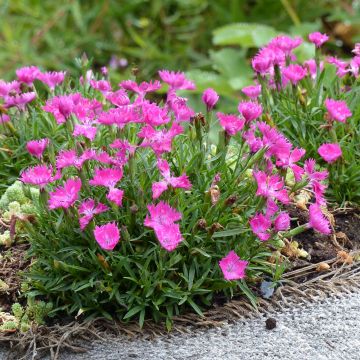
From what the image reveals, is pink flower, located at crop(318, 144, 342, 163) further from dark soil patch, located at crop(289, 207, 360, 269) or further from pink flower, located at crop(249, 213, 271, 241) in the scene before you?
pink flower, located at crop(249, 213, 271, 241)

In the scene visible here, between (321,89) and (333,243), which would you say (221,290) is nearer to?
(333,243)

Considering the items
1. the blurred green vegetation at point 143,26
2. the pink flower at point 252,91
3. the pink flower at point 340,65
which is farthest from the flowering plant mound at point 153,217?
the blurred green vegetation at point 143,26

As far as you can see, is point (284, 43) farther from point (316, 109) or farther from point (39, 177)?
point (39, 177)

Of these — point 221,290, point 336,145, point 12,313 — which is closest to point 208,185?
point 221,290

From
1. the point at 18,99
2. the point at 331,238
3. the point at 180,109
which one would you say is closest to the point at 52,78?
the point at 18,99

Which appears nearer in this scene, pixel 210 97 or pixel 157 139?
pixel 157 139

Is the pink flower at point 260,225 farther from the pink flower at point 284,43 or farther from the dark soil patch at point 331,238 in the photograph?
the pink flower at point 284,43
